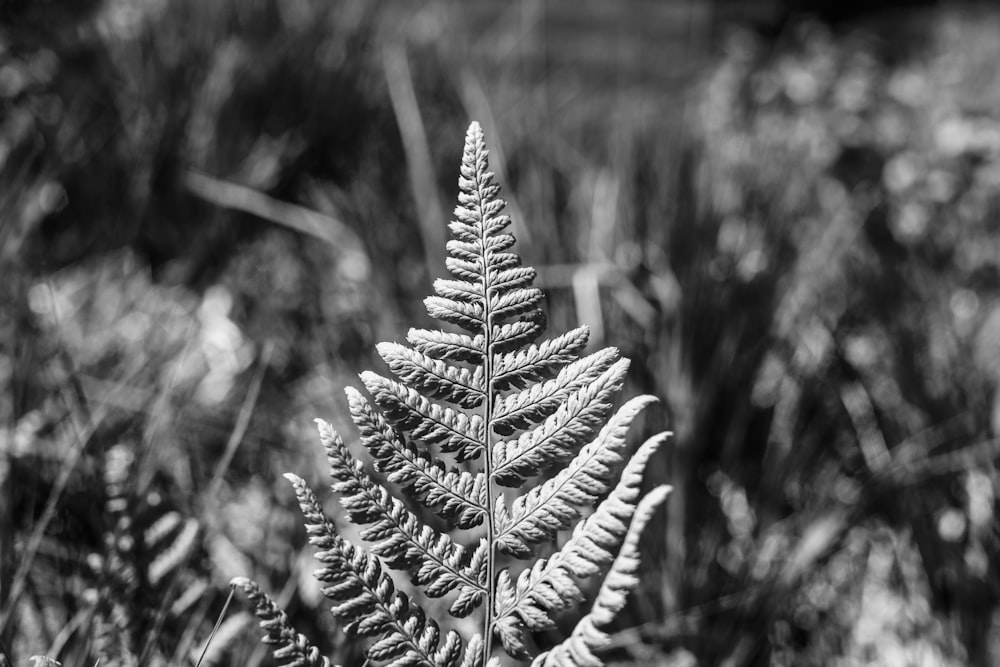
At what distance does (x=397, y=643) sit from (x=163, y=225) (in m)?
1.12

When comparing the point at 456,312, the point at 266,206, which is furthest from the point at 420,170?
the point at 456,312

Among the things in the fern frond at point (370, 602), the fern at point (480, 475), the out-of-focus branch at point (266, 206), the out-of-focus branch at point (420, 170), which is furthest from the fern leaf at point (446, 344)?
the out-of-focus branch at point (266, 206)

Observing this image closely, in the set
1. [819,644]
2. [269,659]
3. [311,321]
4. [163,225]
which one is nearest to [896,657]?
[819,644]

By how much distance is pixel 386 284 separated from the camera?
4.00ft

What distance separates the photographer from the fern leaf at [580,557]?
49 cm

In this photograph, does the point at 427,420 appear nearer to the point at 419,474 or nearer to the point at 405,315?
the point at 419,474

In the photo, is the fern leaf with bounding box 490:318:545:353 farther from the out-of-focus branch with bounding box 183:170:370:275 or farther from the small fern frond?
the out-of-focus branch with bounding box 183:170:370:275

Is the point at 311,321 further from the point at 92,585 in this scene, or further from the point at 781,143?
the point at 781,143

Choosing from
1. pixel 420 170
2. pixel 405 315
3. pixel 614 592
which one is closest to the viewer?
pixel 614 592

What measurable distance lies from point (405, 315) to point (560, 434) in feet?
2.26

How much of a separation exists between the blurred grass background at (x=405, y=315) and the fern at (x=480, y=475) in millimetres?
251

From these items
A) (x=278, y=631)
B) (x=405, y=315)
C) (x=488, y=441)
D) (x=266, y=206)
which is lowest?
(x=278, y=631)

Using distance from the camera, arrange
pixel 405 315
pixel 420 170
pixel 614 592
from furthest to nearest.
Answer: pixel 420 170 < pixel 405 315 < pixel 614 592

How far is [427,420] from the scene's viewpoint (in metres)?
0.52
